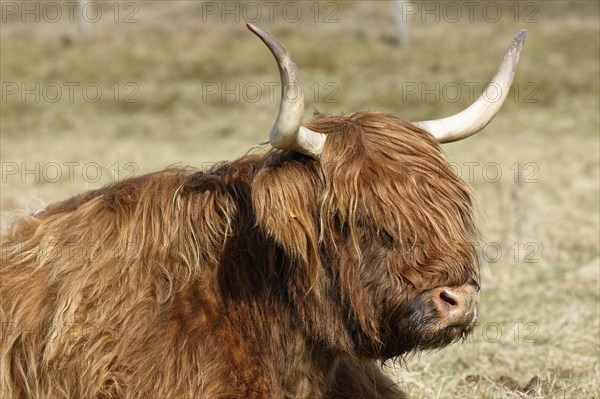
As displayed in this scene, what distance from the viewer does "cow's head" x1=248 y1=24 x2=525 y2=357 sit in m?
3.51

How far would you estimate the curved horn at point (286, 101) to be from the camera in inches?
131

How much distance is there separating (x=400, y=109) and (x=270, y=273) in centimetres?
1947

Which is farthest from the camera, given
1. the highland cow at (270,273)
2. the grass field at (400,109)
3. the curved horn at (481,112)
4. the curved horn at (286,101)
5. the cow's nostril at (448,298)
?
the grass field at (400,109)

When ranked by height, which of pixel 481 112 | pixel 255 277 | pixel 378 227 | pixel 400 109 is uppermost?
pixel 481 112

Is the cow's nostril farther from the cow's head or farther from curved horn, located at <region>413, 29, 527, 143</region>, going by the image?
curved horn, located at <region>413, 29, 527, 143</region>

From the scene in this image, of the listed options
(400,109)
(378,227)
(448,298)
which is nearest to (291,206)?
(378,227)

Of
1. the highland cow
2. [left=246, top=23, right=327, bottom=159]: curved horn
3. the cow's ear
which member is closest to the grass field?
the highland cow

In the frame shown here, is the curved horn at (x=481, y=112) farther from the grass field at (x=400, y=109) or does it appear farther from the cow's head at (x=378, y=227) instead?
the grass field at (x=400, y=109)

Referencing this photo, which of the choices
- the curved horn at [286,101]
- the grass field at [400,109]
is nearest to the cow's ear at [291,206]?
the curved horn at [286,101]

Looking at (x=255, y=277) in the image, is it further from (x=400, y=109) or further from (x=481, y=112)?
(x=400, y=109)

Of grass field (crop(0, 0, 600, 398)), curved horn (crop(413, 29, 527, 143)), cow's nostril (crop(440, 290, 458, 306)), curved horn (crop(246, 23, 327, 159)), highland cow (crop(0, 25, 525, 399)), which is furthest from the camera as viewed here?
grass field (crop(0, 0, 600, 398))

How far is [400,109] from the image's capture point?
23.0 m

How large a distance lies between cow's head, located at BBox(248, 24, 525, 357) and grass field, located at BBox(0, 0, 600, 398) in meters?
1.61

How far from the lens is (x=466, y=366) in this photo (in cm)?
590
